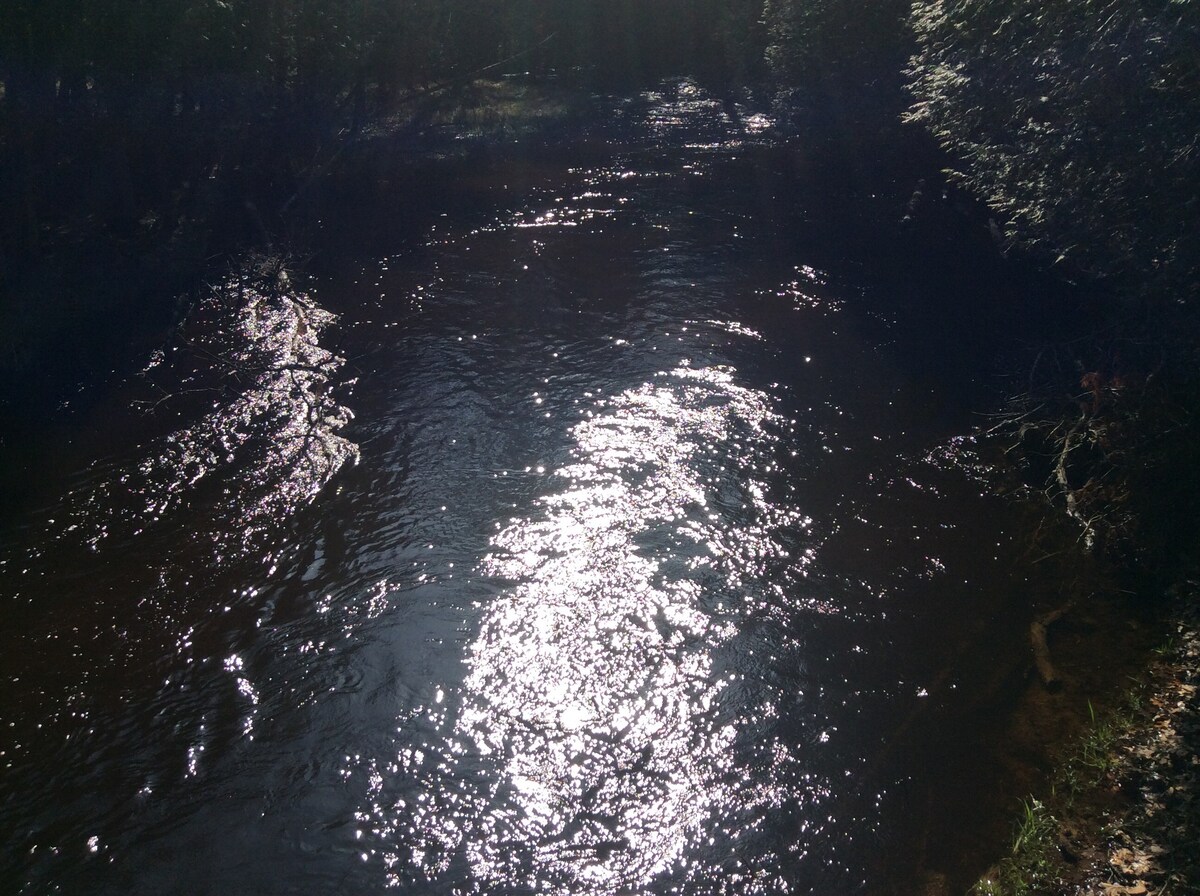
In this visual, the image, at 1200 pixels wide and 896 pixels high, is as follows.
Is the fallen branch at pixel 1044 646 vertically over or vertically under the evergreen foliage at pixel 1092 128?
under

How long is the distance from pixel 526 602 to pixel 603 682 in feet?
3.93

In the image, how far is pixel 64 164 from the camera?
45.5 feet

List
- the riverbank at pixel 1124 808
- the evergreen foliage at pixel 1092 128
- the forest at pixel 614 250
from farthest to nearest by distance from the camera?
the evergreen foliage at pixel 1092 128, the forest at pixel 614 250, the riverbank at pixel 1124 808

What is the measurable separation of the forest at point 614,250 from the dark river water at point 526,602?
0.08 meters

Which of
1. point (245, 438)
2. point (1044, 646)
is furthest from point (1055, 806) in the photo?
point (245, 438)

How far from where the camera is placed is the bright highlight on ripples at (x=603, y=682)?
6.15 meters

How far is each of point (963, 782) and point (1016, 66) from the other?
9.67 m

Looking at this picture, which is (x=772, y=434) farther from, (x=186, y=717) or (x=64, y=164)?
(x=64, y=164)

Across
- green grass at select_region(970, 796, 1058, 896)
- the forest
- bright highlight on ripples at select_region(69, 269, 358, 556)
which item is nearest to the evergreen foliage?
the forest

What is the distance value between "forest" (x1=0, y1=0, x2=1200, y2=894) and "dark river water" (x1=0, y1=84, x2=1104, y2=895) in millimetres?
81

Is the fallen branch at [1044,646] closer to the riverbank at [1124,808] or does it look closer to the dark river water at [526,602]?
the dark river water at [526,602]

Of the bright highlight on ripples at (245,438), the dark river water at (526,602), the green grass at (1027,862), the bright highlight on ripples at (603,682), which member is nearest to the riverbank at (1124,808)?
the green grass at (1027,862)

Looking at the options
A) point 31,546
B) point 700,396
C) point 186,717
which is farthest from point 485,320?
point 186,717

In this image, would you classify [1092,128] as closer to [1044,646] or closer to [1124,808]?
[1044,646]
